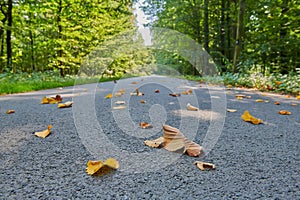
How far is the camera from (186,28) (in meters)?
13.5

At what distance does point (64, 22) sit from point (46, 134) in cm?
926

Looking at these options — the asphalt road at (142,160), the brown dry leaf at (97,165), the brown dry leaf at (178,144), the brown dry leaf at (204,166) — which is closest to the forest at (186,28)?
the asphalt road at (142,160)

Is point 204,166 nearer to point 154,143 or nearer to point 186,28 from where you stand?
point 154,143

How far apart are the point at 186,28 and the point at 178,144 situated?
13.4 meters

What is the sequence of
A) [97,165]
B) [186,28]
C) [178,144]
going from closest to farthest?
1. [97,165]
2. [178,144]
3. [186,28]

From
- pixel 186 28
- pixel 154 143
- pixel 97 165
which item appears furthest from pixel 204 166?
pixel 186 28

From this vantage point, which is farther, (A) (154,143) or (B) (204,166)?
(A) (154,143)

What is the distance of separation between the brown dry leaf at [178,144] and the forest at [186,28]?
3.94 metres

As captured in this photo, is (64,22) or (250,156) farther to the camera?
(64,22)

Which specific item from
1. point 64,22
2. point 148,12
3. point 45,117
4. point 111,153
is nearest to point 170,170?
point 111,153

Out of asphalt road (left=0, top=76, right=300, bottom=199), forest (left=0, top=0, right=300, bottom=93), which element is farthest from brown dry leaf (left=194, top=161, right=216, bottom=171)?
forest (left=0, top=0, right=300, bottom=93)

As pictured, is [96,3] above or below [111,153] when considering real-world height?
above

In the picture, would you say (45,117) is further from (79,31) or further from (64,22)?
(79,31)

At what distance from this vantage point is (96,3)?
801 centimetres
